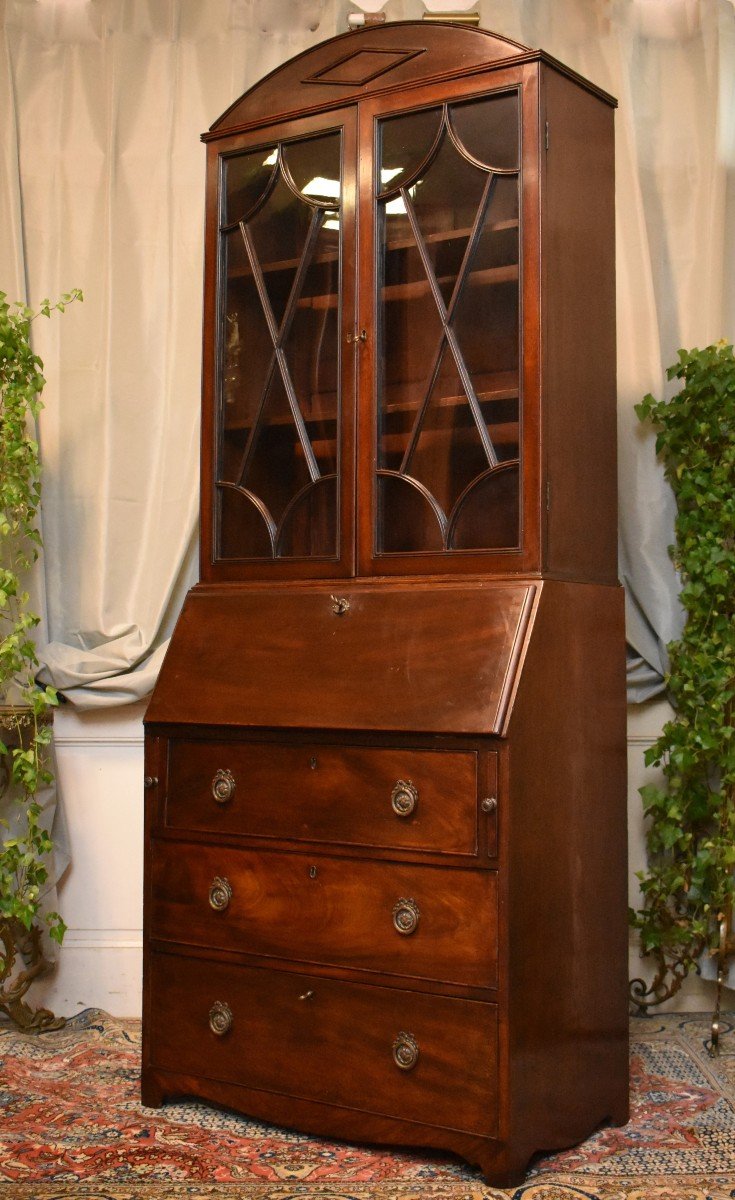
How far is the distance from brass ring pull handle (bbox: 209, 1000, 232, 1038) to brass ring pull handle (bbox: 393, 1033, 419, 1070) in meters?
0.39

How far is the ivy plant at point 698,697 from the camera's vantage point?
9.25 feet

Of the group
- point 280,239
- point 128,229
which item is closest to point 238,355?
point 280,239

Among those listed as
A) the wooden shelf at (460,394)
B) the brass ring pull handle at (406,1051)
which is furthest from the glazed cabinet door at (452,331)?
the brass ring pull handle at (406,1051)

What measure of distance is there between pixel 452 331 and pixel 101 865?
5.70 ft

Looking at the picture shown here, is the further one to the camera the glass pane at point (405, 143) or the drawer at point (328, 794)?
the glass pane at point (405, 143)

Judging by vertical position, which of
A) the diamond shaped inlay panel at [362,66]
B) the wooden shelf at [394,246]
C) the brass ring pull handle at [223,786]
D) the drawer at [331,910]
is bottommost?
the drawer at [331,910]

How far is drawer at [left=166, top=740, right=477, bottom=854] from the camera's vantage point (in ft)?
7.04

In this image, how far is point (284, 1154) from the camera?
2.24 meters

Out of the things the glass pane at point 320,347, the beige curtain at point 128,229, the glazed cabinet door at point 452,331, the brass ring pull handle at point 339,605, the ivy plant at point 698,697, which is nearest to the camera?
the glazed cabinet door at point 452,331

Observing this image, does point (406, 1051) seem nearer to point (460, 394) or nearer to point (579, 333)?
point (460, 394)

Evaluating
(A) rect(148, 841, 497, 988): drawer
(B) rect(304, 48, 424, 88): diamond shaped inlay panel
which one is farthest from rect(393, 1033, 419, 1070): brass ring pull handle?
(B) rect(304, 48, 424, 88): diamond shaped inlay panel

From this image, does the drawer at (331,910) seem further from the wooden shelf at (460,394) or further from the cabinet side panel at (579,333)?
the wooden shelf at (460,394)

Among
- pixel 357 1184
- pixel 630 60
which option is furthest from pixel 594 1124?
pixel 630 60

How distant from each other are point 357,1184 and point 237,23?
280 cm
